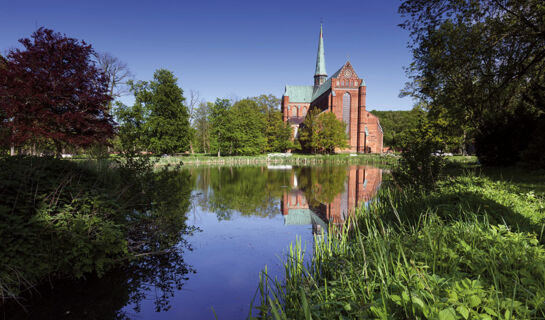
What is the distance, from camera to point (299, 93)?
72.9 metres

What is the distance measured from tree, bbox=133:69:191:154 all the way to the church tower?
42891mm

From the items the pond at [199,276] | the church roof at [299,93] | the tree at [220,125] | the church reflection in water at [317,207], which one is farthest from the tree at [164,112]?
the church roof at [299,93]

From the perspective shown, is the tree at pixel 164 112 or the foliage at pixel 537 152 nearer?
the foliage at pixel 537 152

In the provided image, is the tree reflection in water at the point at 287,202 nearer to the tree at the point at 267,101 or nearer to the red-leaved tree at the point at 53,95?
the red-leaved tree at the point at 53,95

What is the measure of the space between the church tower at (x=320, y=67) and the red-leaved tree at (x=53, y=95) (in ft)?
205

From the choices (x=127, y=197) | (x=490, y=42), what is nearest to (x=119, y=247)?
(x=127, y=197)

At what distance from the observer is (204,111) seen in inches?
2581

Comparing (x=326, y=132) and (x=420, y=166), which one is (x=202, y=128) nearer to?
(x=326, y=132)

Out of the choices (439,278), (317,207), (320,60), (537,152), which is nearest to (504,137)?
(537,152)

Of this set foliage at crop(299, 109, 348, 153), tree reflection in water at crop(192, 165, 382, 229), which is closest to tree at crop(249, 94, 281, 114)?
foliage at crop(299, 109, 348, 153)

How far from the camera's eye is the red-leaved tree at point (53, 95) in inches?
426

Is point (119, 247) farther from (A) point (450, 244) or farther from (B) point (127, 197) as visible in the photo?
(A) point (450, 244)

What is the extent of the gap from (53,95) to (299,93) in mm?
65486

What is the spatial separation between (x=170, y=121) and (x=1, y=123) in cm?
2511
